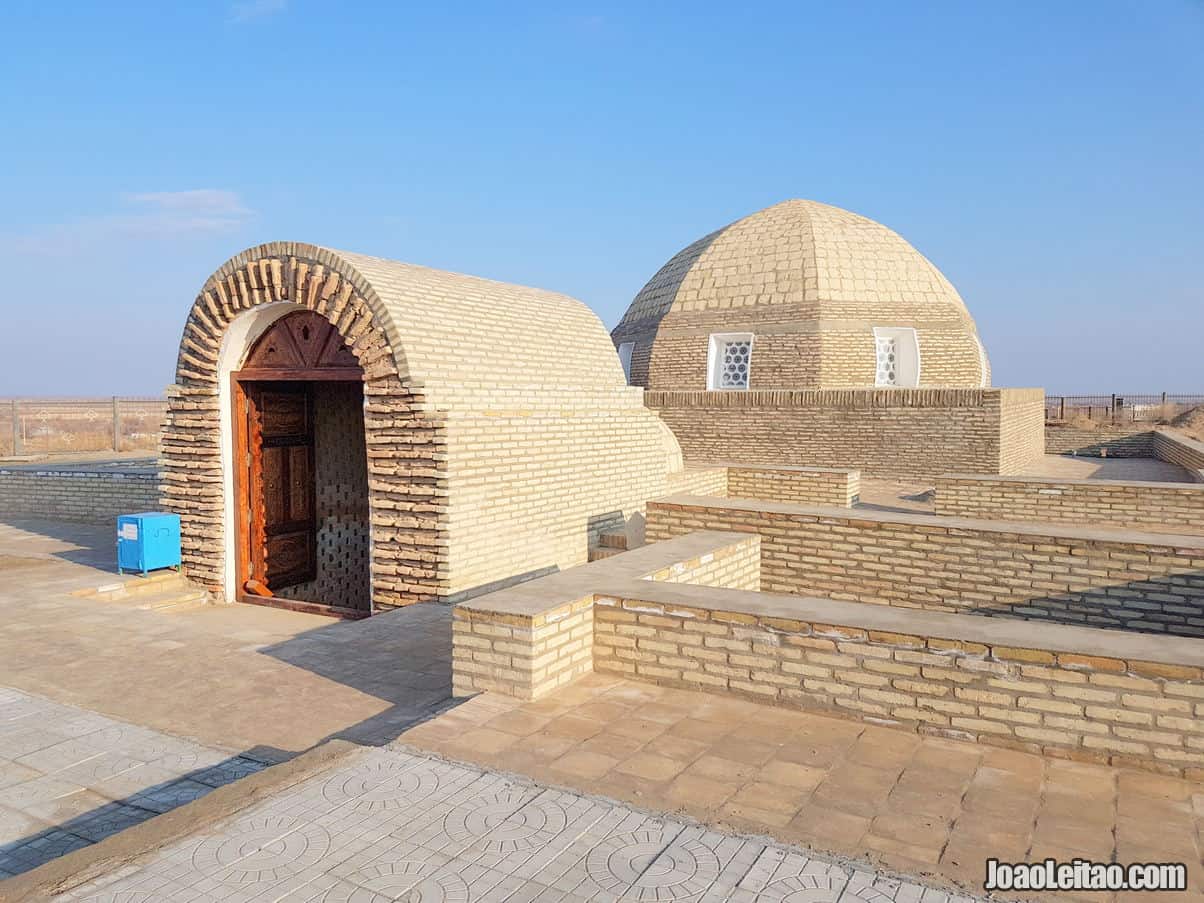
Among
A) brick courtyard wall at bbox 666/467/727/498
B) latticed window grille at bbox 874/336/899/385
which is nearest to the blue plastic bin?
brick courtyard wall at bbox 666/467/727/498

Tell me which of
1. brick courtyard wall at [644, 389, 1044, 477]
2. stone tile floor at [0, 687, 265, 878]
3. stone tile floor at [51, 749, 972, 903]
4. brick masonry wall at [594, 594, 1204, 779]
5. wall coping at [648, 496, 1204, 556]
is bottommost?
stone tile floor at [0, 687, 265, 878]

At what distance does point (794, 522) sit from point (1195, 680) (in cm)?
385

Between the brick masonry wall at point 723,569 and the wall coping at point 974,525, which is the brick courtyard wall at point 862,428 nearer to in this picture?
the wall coping at point 974,525

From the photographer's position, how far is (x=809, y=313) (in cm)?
1769

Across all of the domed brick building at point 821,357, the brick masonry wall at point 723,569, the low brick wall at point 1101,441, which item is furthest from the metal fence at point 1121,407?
the brick masonry wall at point 723,569

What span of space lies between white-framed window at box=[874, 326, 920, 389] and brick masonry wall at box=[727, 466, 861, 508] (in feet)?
22.7

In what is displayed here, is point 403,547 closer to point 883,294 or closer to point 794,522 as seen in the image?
point 794,522

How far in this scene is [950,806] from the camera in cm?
304

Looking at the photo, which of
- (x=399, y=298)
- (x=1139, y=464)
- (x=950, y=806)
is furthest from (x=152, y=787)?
(x=1139, y=464)

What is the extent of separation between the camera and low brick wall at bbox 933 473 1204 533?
8938 millimetres

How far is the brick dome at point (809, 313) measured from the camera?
1756 cm

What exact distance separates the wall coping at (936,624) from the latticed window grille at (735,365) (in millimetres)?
14162

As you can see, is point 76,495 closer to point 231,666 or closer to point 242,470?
point 242,470

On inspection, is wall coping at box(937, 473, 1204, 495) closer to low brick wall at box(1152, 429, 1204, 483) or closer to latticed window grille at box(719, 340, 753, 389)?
low brick wall at box(1152, 429, 1204, 483)
